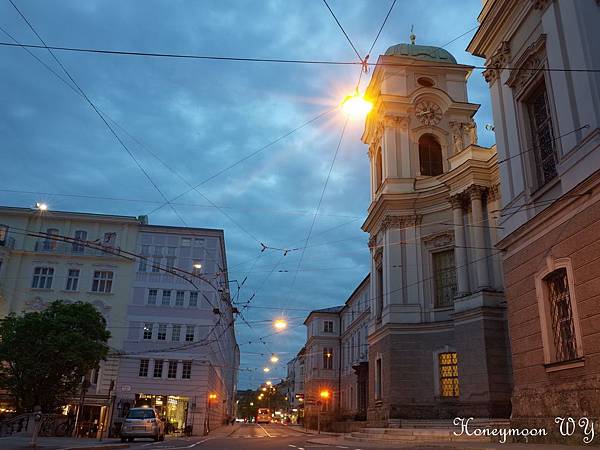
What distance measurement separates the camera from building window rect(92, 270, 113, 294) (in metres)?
42.2

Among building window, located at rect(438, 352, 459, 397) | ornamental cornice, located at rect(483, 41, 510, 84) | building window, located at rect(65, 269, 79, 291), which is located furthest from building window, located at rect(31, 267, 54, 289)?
ornamental cornice, located at rect(483, 41, 510, 84)

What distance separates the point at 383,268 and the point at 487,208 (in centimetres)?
716

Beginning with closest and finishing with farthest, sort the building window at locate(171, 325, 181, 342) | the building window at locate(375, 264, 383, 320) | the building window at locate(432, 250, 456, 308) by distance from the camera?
the building window at locate(432, 250, 456, 308)
the building window at locate(375, 264, 383, 320)
the building window at locate(171, 325, 181, 342)

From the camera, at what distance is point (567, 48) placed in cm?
1457

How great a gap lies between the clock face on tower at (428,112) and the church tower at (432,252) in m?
0.07

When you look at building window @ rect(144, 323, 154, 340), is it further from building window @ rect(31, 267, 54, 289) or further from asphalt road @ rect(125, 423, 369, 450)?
asphalt road @ rect(125, 423, 369, 450)

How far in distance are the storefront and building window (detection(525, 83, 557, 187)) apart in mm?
31759

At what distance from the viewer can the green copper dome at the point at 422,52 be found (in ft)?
121

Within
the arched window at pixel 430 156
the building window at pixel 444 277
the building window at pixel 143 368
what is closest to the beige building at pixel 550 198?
the building window at pixel 444 277

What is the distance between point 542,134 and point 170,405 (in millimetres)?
33112

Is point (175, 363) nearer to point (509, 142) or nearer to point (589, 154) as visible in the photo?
point (509, 142)

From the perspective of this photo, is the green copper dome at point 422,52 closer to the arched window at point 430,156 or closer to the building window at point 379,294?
the arched window at point 430,156

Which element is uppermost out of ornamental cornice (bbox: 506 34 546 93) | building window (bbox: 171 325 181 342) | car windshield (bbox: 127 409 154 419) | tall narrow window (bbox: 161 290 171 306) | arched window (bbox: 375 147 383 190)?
arched window (bbox: 375 147 383 190)

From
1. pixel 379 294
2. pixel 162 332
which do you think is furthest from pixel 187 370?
pixel 379 294
